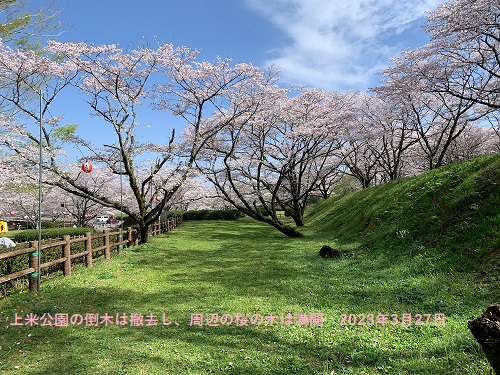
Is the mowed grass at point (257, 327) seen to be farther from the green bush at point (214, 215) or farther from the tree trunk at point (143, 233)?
the green bush at point (214, 215)

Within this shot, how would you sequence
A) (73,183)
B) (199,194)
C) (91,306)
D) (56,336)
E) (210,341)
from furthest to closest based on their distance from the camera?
(199,194)
(73,183)
(91,306)
(56,336)
(210,341)

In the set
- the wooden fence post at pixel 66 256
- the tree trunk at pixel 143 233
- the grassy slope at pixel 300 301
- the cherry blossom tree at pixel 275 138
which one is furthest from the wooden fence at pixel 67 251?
the cherry blossom tree at pixel 275 138

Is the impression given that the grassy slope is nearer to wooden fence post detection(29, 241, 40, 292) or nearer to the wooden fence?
wooden fence post detection(29, 241, 40, 292)

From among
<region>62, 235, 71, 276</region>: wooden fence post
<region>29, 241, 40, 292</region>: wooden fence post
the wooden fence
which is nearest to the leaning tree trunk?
the wooden fence

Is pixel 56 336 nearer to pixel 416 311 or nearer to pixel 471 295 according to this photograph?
pixel 416 311

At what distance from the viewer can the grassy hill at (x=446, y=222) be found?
6.15 meters

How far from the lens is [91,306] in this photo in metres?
5.92

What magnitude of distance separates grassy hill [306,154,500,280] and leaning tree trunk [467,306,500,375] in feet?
12.5

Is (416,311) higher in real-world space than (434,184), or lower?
lower

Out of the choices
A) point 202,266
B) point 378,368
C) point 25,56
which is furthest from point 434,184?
point 25,56

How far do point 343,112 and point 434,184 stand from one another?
37.3ft

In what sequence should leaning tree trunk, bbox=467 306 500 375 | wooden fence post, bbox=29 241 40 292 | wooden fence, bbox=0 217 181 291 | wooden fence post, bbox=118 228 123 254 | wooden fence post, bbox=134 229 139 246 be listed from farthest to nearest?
wooden fence post, bbox=134 229 139 246 < wooden fence post, bbox=118 228 123 254 < wooden fence post, bbox=29 241 40 292 < wooden fence, bbox=0 217 181 291 < leaning tree trunk, bbox=467 306 500 375

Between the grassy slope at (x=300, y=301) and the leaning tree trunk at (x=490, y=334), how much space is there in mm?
1074

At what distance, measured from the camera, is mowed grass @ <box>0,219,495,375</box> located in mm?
3553
